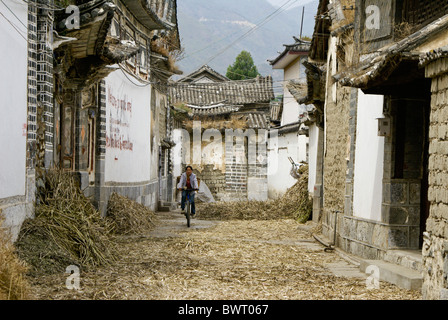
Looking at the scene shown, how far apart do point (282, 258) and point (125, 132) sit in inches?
314

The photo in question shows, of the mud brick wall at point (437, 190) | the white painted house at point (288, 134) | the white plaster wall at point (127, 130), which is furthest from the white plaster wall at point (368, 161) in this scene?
the white painted house at point (288, 134)

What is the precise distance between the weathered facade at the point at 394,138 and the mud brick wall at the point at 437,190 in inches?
0.5

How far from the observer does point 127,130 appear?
17.5 meters

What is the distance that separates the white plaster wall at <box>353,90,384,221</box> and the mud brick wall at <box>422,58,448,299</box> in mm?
2670

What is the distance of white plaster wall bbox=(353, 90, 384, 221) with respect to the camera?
10211 millimetres

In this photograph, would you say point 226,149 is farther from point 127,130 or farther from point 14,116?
point 14,116

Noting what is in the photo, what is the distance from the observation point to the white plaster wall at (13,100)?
823 centimetres

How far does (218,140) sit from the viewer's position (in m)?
32.9

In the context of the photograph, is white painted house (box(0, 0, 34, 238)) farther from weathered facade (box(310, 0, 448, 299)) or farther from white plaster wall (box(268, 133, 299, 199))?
white plaster wall (box(268, 133, 299, 199))

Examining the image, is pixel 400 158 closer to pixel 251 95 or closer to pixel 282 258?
pixel 282 258

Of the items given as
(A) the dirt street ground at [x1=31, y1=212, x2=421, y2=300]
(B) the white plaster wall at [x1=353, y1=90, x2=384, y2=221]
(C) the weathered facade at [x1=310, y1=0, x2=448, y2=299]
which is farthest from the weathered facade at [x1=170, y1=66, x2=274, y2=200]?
(B) the white plaster wall at [x1=353, y1=90, x2=384, y2=221]
